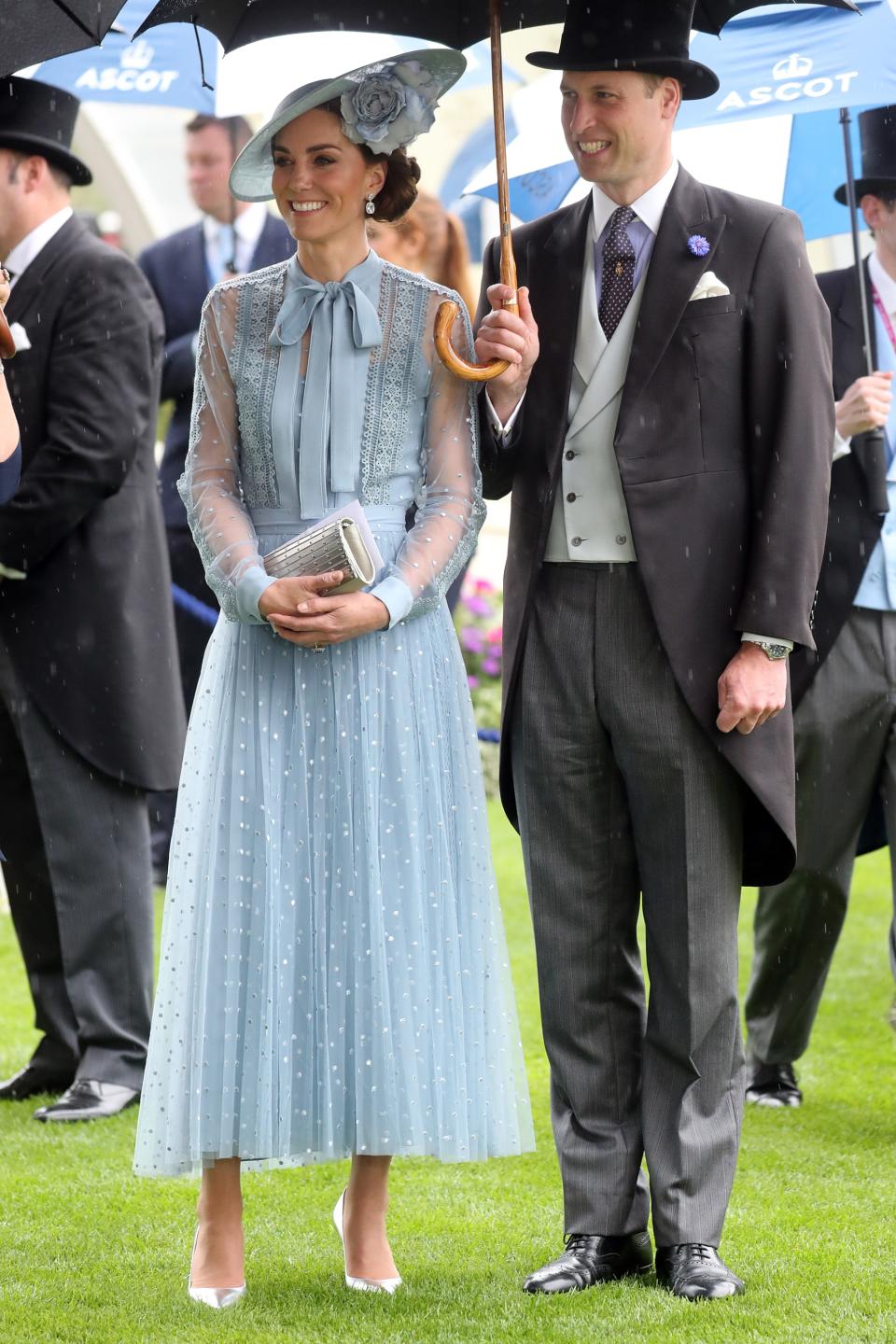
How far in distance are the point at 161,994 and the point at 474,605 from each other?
353 inches

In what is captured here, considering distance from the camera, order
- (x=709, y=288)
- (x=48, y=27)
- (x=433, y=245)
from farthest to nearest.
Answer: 1. (x=433, y=245)
2. (x=48, y=27)
3. (x=709, y=288)

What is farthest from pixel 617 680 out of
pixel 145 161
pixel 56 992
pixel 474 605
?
pixel 145 161

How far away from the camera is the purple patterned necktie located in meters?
3.88

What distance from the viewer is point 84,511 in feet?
17.8

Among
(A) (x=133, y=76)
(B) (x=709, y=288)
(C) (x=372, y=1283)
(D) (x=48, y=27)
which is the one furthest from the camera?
(A) (x=133, y=76)

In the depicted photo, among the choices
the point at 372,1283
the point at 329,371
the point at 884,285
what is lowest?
the point at 372,1283

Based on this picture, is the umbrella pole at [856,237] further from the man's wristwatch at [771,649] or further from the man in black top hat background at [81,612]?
the man in black top hat background at [81,612]

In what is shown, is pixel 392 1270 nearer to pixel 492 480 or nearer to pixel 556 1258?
pixel 556 1258

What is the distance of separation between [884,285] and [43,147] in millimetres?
2270

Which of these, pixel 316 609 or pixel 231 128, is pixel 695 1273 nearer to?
pixel 316 609

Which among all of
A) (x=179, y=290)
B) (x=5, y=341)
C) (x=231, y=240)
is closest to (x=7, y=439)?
(x=5, y=341)

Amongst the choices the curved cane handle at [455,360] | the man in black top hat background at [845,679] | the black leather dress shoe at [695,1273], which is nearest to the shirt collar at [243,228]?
the man in black top hat background at [845,679]

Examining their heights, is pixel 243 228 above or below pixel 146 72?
below

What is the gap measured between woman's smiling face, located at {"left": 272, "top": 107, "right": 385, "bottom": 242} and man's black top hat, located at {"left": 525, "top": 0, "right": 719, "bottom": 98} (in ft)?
1.30
